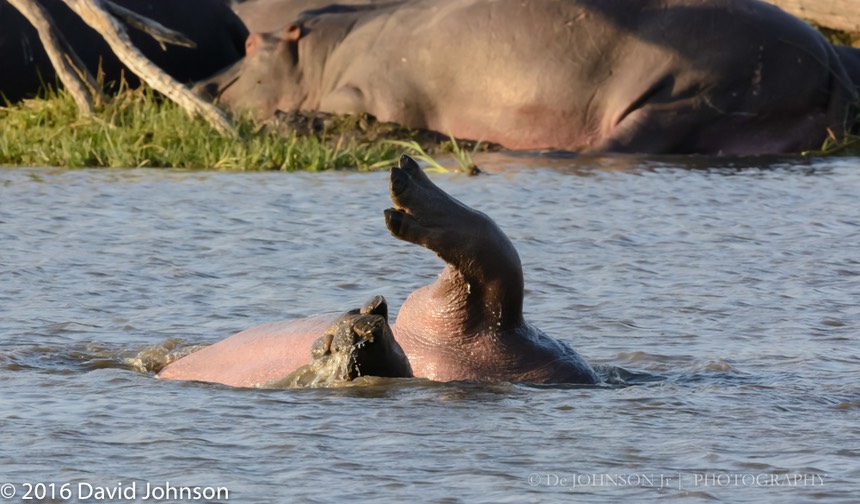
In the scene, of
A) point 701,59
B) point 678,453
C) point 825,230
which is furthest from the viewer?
point 701,59

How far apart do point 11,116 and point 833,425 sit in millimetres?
8067

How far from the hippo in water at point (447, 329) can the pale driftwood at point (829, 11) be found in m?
9.33

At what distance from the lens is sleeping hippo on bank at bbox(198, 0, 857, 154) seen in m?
10.9

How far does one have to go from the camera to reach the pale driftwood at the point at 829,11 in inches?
520

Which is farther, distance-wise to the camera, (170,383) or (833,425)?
(170,383)

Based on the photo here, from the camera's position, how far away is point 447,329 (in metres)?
4.45

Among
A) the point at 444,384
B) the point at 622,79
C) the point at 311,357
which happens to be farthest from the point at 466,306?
the point at 622,79

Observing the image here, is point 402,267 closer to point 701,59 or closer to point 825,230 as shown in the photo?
point 825,230

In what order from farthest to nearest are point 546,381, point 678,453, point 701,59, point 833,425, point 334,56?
point 334,56 → point 701,59 → point 546,381 → point 833,425 → point 678,453

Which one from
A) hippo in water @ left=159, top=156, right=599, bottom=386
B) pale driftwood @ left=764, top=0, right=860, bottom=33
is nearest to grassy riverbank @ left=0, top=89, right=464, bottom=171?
pale driftwood @ left=764, top=0, right=860, bottom=33

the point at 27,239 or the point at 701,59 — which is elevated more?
the point at 701,59

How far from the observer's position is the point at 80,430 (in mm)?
3951

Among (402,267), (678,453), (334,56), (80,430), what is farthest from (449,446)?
(334,56)

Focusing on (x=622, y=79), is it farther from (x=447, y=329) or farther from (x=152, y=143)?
(x=447, y=329)
